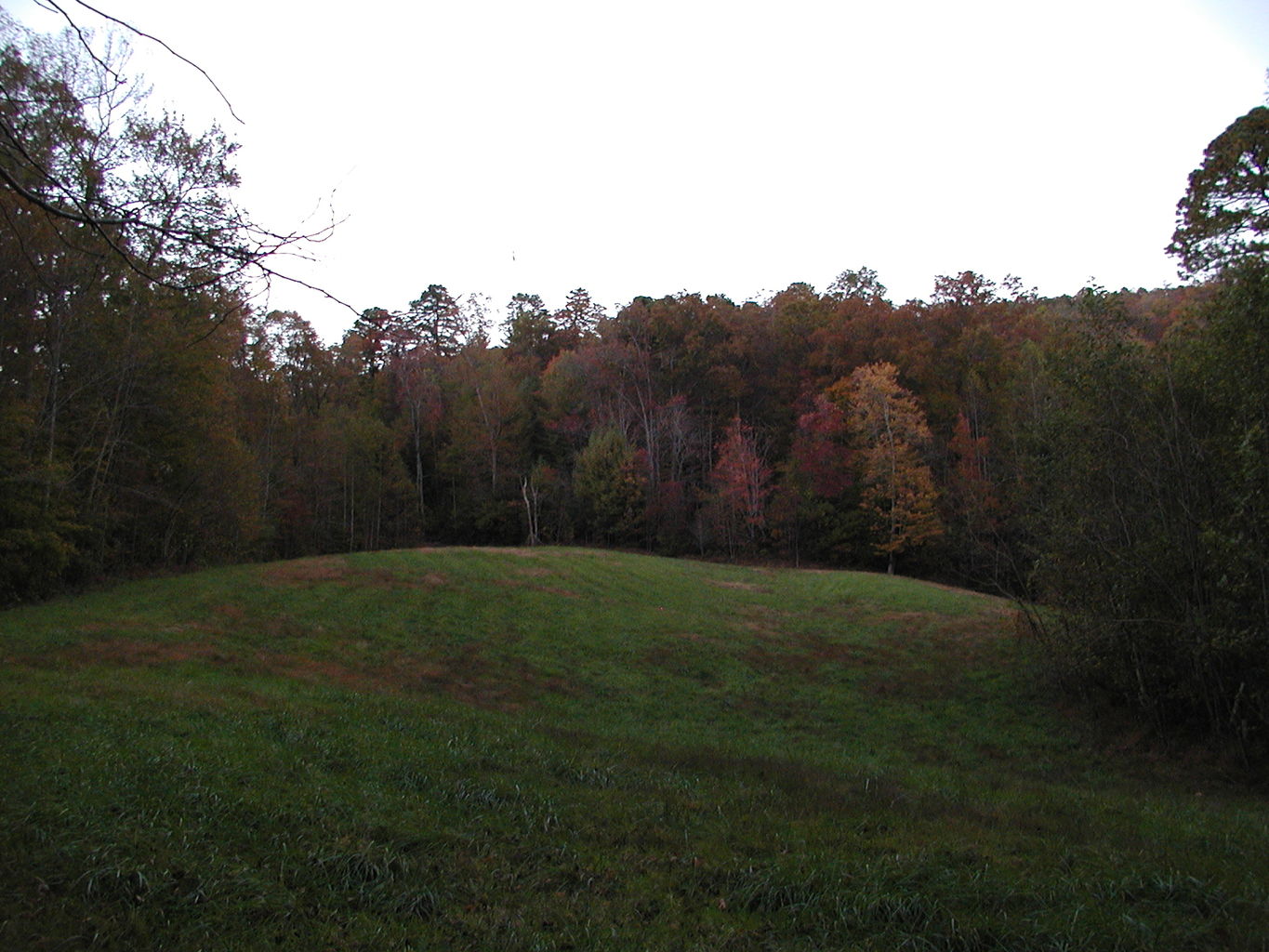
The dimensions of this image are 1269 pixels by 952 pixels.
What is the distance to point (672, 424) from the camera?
187 feet

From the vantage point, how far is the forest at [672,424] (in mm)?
11320

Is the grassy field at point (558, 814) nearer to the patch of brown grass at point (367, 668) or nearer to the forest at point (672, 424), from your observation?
the patch of brown grass at point (367, 668)

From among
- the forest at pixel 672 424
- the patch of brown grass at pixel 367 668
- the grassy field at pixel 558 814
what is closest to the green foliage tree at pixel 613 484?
the forest at pixel 672 424

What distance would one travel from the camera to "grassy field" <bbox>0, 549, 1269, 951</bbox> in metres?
4.36

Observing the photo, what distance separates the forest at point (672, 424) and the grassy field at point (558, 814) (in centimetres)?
310

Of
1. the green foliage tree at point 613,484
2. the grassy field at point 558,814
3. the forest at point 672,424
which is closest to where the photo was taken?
the grassy field at point 558,814

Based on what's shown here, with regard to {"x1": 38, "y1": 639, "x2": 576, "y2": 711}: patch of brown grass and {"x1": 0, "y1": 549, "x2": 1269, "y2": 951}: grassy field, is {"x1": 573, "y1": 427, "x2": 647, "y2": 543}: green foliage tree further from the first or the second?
{"x1": 0, "y1": 549, "x2": 1269, "y2": 951}: grassy field

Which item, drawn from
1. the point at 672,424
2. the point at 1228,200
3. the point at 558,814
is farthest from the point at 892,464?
the point at 558,814

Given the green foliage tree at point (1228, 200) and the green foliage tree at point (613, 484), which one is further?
the green foliage tree at point (613, 484)

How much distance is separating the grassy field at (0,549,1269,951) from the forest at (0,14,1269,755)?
310 cm

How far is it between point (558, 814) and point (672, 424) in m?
51.2

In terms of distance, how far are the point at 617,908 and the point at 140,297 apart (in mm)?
23278

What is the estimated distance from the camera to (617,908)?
15.4 ft

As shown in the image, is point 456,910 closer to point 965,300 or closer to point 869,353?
point 869,353
